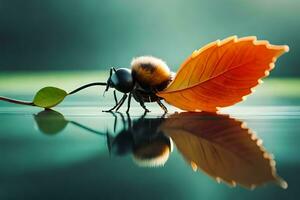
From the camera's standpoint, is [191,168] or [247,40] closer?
[191,168]

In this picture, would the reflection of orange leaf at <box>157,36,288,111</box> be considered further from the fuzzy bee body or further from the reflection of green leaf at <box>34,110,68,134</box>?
the reflection of green leaf at <box>34,110,68,134</box>

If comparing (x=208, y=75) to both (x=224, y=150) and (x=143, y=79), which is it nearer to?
(x=143, y=79)

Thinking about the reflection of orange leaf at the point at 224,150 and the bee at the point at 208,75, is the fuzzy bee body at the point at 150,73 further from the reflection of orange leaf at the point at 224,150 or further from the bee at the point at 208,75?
the reflection of orange leaf at the point at 224,150

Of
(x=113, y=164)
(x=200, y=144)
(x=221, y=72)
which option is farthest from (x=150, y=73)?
(x=113, y=164)

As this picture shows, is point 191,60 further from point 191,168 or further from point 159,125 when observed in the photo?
point 191,168

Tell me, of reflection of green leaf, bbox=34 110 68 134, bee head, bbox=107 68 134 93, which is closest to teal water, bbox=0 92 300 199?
reflection of green leaf, bbox=34 110 68 134

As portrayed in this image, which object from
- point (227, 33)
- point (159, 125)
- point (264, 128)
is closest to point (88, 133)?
point (159, 125)
